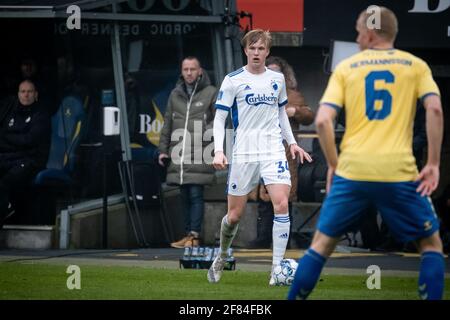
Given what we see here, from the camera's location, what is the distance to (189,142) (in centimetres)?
1708

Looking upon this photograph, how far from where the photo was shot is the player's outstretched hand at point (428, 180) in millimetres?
9008

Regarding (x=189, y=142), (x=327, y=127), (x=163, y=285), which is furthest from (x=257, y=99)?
(x=189, y=142)

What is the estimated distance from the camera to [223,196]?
59.3 ft

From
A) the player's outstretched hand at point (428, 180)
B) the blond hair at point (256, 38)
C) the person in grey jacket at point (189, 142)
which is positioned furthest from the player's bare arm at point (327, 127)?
the person in grey jacket at point (189, 142)

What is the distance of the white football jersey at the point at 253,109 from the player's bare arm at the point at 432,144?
3.51 metres

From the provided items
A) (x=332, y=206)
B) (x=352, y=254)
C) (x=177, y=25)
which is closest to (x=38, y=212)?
(x=177, y=25)

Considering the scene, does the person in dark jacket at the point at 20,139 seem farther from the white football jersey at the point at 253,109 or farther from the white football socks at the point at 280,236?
the white football socks at the point at 280,236

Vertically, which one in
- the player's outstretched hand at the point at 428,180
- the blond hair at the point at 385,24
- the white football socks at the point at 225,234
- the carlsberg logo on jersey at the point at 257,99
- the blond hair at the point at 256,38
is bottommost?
the white football socks at the point at 225,234

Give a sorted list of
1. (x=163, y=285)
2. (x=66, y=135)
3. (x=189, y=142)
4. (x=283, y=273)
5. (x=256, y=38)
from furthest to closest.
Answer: (x=66, y=135) < (x=189, y=142) < (x=256, y=38) < (x=283, y=273) < (x=163, y=285)

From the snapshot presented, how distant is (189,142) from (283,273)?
16.6 ft

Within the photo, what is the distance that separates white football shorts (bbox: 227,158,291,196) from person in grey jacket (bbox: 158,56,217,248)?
14.5 ft

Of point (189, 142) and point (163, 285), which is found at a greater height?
point (189, 142)

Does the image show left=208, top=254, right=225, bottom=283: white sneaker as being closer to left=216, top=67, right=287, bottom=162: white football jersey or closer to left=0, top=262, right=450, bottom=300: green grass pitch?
left=0, top=262, right=450, bottom=300: green grass pitch

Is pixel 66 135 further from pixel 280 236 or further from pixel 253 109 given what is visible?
pixel 280 236
